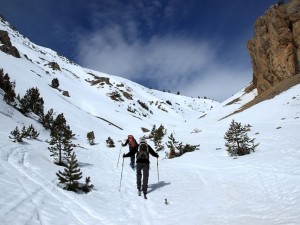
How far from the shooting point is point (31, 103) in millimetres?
33531

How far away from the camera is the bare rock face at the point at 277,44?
43.6m

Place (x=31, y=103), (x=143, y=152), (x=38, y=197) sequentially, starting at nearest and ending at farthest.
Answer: (x=38, y=197) → (x=143, y=152) → (x=31, y=103)

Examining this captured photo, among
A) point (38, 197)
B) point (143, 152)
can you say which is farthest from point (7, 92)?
point (38, 197)

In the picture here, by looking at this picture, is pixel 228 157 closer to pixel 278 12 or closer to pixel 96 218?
pixel 96 218

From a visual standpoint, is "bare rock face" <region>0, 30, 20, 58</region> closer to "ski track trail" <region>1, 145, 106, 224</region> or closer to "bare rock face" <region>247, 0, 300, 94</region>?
"bare rock face" <region>247, 0, 300, 94</region>

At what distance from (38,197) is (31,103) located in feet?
91.6

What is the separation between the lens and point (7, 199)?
684 centimetres

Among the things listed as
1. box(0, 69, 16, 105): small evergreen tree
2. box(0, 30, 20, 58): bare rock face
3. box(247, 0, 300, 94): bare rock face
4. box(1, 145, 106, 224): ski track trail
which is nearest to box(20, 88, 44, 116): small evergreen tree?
box(0, 69, 16, 105): small evergreen tree

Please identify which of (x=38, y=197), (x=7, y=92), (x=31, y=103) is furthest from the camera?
(x=31, y=103)

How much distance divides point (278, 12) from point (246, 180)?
43.0m

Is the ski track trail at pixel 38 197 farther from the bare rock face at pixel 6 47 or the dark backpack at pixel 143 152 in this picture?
the bare rock face at pixel 6 47

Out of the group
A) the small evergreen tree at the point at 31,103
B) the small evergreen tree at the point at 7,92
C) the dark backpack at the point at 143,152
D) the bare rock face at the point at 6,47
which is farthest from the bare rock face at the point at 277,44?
the bare rock face at the point at 6,47

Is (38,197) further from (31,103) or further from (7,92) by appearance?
(31,103)

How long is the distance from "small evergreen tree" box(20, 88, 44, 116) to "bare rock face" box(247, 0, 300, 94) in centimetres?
3366
